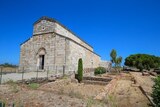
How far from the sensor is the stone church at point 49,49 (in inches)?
896

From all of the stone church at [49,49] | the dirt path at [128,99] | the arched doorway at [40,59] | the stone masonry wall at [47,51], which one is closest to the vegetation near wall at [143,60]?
the stone church at [49,49]

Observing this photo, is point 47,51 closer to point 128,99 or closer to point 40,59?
point 40,59

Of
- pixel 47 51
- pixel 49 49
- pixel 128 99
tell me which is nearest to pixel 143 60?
pixel 49 49

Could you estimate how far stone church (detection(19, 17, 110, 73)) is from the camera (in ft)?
74.6

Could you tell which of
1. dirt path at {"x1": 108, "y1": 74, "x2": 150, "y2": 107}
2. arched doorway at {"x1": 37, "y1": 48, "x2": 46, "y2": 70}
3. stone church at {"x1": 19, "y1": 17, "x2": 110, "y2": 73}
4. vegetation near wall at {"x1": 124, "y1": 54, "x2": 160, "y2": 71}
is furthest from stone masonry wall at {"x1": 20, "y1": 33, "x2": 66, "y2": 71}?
vegetation near wall at {"x1": 124, "y1": 54, "x2": 160, "y2": 71}

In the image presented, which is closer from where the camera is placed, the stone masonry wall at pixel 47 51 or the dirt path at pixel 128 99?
the dirt path at pixel 128 99

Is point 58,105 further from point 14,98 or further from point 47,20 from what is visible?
point 47,20

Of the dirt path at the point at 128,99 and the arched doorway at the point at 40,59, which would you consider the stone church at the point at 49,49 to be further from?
the dirt path at the point at 128,99

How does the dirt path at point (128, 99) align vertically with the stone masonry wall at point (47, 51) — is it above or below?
below

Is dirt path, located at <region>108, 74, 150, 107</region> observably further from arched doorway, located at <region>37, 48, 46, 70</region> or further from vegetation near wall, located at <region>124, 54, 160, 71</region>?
vegetation near wall, located at <region>124, 54, 160, 71</region>

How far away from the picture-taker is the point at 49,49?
2445cm

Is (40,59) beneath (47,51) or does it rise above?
beneath

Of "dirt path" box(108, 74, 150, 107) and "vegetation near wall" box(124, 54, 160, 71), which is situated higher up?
"vegetation near wall" box(124, 54, 160, 71)

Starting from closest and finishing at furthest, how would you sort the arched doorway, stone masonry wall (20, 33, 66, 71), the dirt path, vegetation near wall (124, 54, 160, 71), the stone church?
the dirt path → the stone church → stone masonry wall (20, 33, 66, 71) → the arched doorway → vegetation near wall (124, 54, 160, 71)
